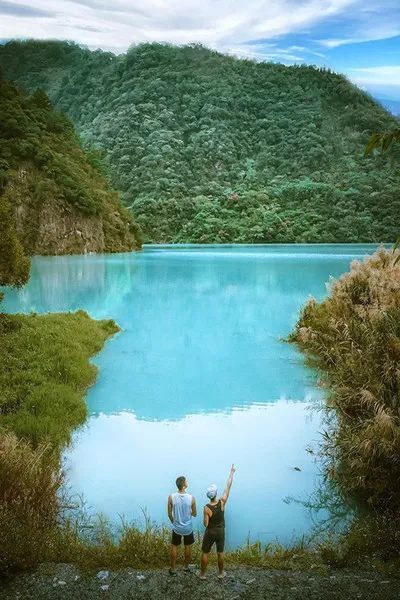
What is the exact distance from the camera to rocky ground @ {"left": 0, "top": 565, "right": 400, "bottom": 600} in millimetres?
5910

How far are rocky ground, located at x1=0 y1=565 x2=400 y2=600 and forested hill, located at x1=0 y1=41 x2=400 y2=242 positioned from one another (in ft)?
322

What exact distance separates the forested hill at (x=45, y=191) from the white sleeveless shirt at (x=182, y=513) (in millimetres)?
58954

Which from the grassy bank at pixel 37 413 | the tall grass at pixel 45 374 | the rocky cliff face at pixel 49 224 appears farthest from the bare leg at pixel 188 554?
the rocky cliff face at pixel 49 224

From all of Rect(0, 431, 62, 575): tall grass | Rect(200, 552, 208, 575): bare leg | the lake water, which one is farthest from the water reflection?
Rect(200, 552, 208, 575): bare leg

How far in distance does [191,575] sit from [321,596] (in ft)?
4.16

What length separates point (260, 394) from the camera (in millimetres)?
15055

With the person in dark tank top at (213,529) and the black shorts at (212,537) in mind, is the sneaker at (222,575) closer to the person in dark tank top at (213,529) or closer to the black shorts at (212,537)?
the person in dark tank top at (213,529)

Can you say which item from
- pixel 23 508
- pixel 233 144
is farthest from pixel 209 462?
pixel 233 144

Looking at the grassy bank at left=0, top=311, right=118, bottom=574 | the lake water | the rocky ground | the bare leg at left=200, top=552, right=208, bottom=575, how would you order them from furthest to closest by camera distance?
the lake water, the grassy bank at left=0, top=311, right=118, bottom=574, the bare leg at left=200, top=552, right=208, bottom=575, the rocky ground

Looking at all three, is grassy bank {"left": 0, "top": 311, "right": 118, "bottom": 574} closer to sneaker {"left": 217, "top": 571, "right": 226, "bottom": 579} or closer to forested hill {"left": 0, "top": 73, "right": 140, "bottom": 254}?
sneaker {"left": 217, "top": 571, "right": 226, "bottom": 579}

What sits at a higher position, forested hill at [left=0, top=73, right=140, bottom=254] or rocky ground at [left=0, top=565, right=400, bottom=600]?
forested hill at [left=0, top=73, right=140, bottom=254]

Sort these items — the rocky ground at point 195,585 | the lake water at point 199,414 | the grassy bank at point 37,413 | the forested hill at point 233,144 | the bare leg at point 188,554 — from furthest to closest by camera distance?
the forested hill at point 233,144
the lake water at point 199,414
the grassy bank at point 37,413
the bare leg at point 188,554
the rocky ground at point 195,585

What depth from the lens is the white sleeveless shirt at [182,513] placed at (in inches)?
248

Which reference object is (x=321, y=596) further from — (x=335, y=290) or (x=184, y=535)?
(x=335, y=290)
